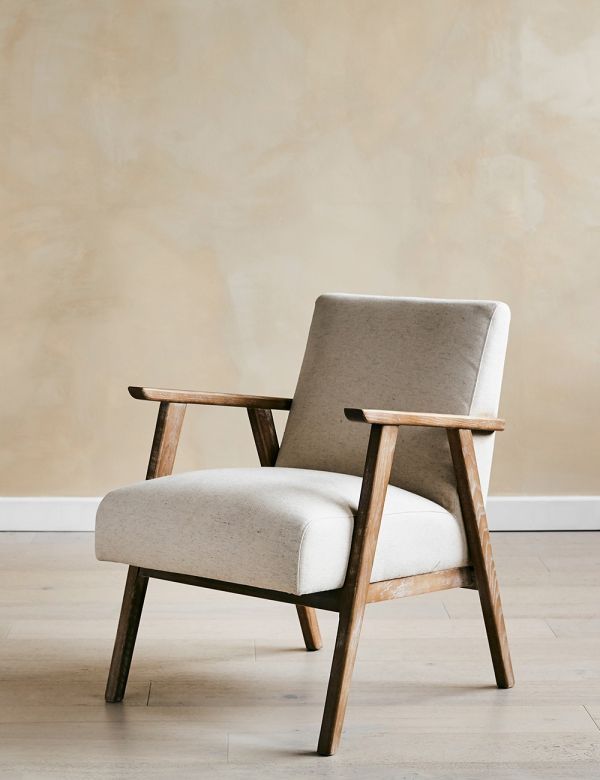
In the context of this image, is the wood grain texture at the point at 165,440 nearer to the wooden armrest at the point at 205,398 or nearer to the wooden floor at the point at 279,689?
the wooden armrest at the point at 205,398

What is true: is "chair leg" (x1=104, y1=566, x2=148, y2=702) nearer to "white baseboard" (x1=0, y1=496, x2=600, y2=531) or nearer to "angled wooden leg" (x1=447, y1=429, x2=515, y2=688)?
"angled wooden leg" (x1=447, y1=429, x2=515, y2=688)

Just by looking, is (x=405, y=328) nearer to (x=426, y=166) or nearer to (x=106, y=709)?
(x=106, y=709)

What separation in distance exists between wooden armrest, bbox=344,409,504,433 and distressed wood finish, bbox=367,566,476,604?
300 mm

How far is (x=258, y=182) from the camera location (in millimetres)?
4145

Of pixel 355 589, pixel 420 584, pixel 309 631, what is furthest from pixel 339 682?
pixel 309 631

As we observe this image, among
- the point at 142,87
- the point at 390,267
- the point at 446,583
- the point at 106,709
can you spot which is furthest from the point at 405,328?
the point at 142,87

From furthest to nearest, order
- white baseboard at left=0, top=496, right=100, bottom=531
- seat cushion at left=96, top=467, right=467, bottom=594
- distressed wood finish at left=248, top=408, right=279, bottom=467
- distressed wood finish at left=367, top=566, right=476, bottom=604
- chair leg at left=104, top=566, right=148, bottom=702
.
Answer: white baseboard at left=0, top=496, right=100, bottom=531
distressed wood finish at left=248, top=408, right=279, bottom=467
chair leg at left=104, top=566, right=148, bottom=702
distressed wood finish at left=367, top=566, right=476, bottom=604
seat cushion at left=96, top=467, right=467, bottom=594

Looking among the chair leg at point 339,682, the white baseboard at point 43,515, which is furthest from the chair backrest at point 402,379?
the white baseboard at point 43,515

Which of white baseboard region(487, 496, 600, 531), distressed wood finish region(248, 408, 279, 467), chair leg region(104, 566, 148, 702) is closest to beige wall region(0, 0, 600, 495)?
white baseboard region(487, 496, 600, 531)

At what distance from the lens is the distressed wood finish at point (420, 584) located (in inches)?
76.5

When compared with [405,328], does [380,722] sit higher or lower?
lower

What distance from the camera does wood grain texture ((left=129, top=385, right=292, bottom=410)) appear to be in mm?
2225

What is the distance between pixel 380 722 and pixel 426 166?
2.67 metres

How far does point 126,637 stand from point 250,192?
2397 mm
